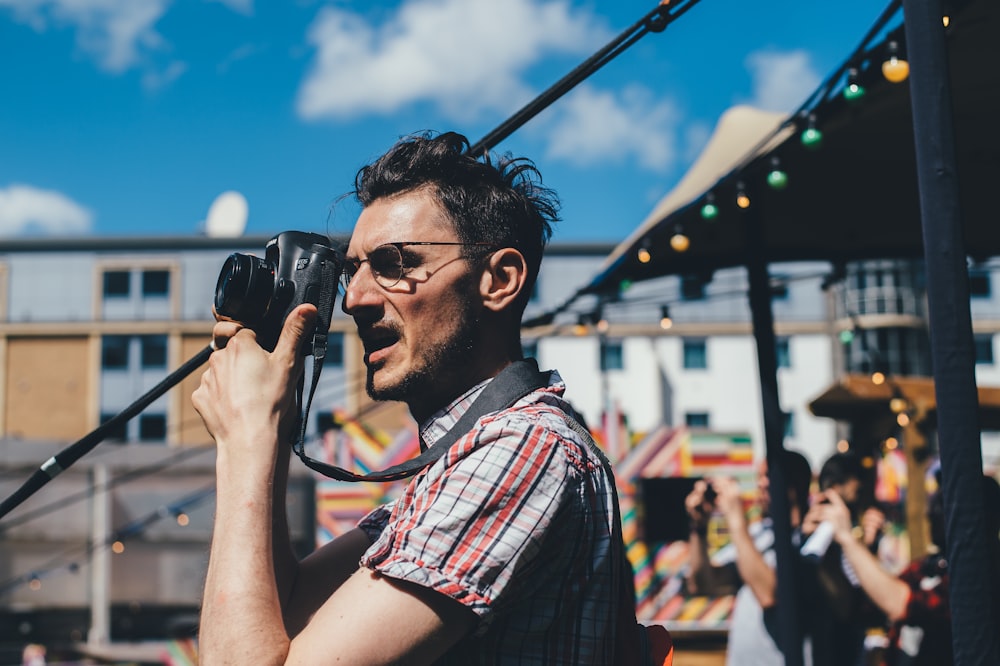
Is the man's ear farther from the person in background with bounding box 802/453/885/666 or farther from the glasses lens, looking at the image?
the person in background with bounding box 802/453/885/666

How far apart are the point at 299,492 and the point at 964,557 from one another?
762 inches

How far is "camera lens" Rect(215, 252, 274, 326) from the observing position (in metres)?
1.67

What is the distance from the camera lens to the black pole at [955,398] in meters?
1.69

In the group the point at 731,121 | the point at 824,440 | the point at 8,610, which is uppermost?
the point at 731,121

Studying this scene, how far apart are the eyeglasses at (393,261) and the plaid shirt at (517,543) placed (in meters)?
0.34

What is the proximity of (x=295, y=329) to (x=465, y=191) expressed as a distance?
1.34 feet

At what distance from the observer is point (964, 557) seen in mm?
1712

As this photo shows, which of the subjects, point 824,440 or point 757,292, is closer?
point 757,292

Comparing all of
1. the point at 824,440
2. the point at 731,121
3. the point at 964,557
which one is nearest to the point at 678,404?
the point at 824,440

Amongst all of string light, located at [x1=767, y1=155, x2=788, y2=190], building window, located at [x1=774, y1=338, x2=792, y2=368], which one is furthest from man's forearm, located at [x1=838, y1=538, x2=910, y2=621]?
building window, located at [x1=774, y1=338, x2=792, y2=368]

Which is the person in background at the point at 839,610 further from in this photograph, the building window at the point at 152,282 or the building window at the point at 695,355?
the building window at the point at 152,282

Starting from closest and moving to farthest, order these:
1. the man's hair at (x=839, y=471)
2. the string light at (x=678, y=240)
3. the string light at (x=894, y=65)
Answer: the string light at (x=894, y=65), the string light at (x=678, y=240), the man's hair at (x=839, y=471)

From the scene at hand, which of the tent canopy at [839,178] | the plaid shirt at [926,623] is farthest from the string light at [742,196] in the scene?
the plaid shirt at [926,623]

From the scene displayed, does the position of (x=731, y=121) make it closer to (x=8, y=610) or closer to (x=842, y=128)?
(x=842, y=128)
